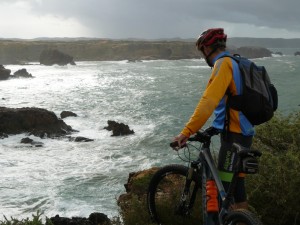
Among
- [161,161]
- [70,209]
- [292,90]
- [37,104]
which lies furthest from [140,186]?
[292,90]

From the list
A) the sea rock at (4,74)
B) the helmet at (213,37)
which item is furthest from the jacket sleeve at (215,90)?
the sea rock at (4,74)

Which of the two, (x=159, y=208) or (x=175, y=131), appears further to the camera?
(x=175, y=131)

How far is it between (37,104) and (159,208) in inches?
1496

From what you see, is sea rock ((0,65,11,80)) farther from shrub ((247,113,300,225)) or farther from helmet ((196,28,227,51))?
helmet ((196,28,227,51))

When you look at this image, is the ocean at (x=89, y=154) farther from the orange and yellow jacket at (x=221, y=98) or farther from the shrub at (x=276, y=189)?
the orange and yellow jacket at (x=221, y=98)

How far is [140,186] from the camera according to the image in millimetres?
10102

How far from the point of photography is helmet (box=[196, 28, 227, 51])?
4.57 m

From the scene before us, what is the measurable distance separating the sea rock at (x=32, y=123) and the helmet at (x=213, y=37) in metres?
24.1

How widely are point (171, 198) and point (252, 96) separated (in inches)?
104

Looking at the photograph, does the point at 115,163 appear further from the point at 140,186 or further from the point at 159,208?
the point at 159,208

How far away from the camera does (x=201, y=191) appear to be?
5293 mm

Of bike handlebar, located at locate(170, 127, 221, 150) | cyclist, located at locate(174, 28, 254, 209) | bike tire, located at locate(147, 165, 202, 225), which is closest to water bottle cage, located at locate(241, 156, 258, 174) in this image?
cyclist, located at locate(174, 28, 254, 209)

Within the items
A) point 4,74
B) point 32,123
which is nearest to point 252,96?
point 32,123

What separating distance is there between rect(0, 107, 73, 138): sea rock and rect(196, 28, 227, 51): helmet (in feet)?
79.2
